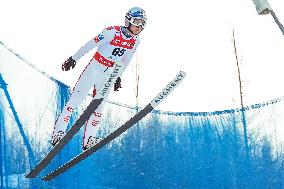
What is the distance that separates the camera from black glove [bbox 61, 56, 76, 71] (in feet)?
14.0

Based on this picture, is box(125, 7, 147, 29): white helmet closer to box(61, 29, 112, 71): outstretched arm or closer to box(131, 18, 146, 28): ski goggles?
box(131, 18, 146, 28): ski goggles

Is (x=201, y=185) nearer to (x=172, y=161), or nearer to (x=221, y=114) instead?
(x=172, y=161)

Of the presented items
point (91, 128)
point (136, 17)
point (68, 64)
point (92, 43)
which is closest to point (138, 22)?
point (136, 17)

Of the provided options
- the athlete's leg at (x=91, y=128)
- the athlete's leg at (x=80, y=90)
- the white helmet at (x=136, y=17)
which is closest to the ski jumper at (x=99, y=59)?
the athlete's leg at (x=80, y=90)

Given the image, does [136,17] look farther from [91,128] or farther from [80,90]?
[91,128]

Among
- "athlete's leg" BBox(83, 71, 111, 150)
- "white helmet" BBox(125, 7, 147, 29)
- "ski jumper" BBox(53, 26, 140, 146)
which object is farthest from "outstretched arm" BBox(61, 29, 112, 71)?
"athlete's leg" BBox(83, 71, 111, 150)

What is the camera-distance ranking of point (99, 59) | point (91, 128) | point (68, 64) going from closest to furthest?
point (68, 64) → point (99, 59) → point (91, 128)

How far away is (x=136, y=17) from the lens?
432cm

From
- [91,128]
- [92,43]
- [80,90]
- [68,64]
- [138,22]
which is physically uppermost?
[138,22]

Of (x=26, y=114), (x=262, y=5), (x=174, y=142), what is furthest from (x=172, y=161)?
(x=262, y=5)

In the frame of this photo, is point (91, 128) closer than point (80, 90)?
No

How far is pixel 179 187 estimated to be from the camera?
11.6m

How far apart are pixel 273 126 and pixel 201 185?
2757 millimetres

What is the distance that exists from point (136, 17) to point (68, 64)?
2.86 feet
